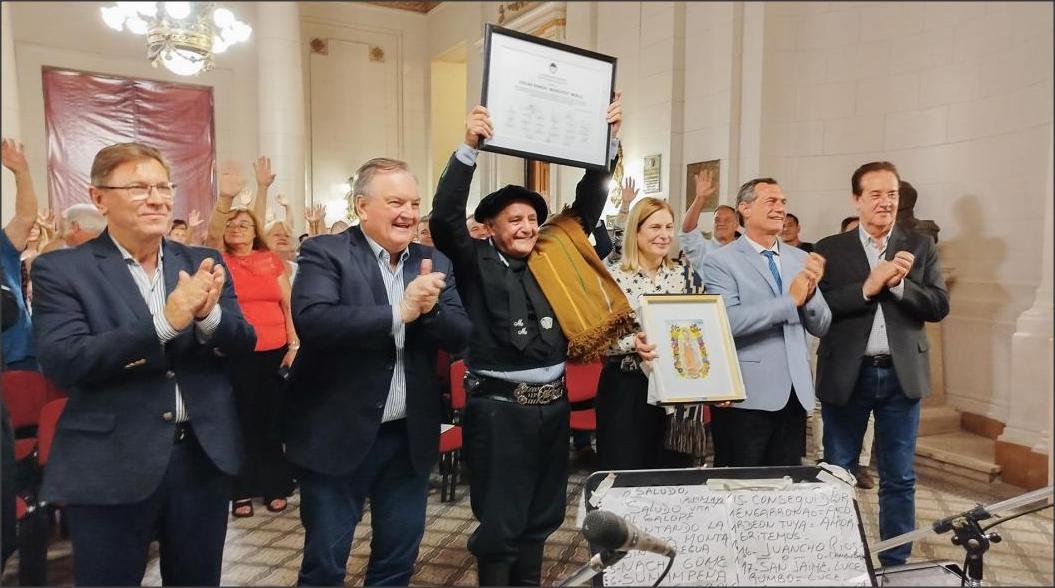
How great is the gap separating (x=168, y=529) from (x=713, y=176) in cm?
298

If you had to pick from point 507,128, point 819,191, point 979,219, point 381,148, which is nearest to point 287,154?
point 381,148

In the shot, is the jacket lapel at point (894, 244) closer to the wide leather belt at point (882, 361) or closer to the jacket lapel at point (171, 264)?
the wide leather belt at point (882, 361)

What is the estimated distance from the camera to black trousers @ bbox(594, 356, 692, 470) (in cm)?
218

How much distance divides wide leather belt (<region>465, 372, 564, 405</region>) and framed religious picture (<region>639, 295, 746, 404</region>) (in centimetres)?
34

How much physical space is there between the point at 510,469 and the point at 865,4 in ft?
8.77

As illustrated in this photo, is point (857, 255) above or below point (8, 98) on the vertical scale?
below

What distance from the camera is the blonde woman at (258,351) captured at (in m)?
2.74

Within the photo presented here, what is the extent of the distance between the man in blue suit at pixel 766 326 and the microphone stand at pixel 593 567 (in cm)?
113

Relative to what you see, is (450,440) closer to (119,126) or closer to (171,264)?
(171,264)

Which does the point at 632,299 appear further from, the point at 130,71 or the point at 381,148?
the point at 130,71

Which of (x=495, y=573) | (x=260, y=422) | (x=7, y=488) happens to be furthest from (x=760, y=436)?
(x=7, y=488)

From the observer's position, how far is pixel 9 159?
1.65 m

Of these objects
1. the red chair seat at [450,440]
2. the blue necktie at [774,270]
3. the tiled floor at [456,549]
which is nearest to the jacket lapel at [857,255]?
the blue necktie at [774,270]

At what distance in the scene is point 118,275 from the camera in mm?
1338
